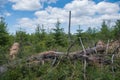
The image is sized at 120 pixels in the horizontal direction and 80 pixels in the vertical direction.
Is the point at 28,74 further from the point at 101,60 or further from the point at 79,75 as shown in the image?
the point at 101,60

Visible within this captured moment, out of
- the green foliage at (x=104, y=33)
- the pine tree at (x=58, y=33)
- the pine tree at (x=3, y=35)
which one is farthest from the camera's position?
the pine tree at (x=58, y=33)

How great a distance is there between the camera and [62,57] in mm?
6027

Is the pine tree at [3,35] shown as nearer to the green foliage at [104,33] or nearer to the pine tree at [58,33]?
the pine tree at [58,33]

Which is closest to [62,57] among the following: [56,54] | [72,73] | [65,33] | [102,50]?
[56,54]

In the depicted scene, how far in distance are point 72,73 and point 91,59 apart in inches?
26.2

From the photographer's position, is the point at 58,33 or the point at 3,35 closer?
the point at 3,35

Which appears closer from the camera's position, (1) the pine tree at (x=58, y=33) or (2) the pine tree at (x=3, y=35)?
(2) the pine tree at (x=3, y=35)

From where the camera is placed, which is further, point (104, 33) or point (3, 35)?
point (104, 33)

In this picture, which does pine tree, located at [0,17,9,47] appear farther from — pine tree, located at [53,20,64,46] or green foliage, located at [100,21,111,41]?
green foliage, located at [100,21,111,41]

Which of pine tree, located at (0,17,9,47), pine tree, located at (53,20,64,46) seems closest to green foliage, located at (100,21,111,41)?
pine tree, located at (53,20,64,46)

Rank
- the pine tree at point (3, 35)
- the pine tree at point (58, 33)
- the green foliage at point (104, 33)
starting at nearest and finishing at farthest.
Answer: the green foliage at point (104, 33) < the pine tree at point (3, 35) < the pine tree at point (58, 33)

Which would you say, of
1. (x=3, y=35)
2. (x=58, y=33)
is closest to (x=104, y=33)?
(x=58, y=33)

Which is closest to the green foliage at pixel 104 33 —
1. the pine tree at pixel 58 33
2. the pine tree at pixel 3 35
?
the pine tree at pixel 58 33

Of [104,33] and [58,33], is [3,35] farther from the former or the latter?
[104,33]
